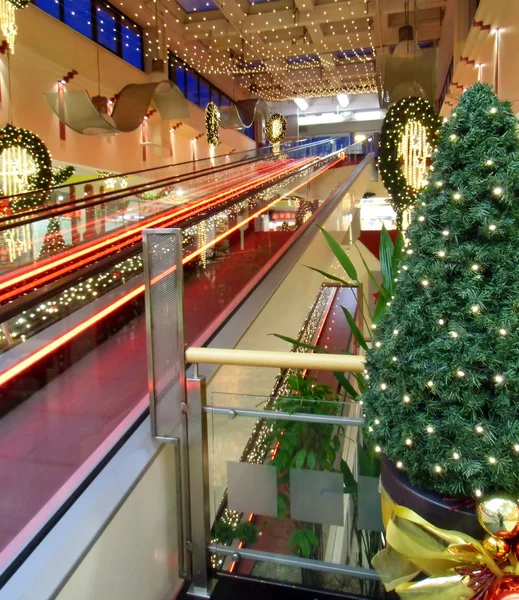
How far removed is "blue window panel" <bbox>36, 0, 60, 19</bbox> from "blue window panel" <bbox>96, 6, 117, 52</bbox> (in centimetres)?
147

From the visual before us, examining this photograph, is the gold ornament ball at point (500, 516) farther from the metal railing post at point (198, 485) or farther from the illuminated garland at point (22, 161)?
the illuminated garland at point (22, 161)

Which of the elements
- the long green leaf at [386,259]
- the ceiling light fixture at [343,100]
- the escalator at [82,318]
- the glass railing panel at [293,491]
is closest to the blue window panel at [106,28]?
the escalator at [82,318]

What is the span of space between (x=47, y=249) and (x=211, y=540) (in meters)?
2.55

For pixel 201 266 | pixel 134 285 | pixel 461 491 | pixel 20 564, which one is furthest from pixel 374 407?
pixel 201 266

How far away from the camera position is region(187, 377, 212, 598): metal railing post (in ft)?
6.50

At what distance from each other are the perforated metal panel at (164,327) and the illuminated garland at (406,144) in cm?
563

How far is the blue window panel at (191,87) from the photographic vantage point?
16891 millimetres

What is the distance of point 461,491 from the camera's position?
51.8 inches

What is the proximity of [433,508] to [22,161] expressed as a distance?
6.42 m

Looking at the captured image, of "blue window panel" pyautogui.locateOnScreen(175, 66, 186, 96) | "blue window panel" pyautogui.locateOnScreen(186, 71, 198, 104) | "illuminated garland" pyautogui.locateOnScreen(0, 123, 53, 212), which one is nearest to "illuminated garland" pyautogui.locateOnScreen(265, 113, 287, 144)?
"blue window panel" pyautogui.locateOnScreen(175, 66, 186, 96)

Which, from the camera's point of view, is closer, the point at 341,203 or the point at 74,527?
the point at 74,527

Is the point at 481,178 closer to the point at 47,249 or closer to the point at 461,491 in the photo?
the point at 461,491

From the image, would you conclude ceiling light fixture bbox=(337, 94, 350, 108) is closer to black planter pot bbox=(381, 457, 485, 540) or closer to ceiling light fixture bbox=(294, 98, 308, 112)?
ceiling light fixture bbox=(294, 98, 308, 112)

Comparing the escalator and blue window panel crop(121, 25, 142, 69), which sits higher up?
blue window panel crop(121, 25, 142, 69)
